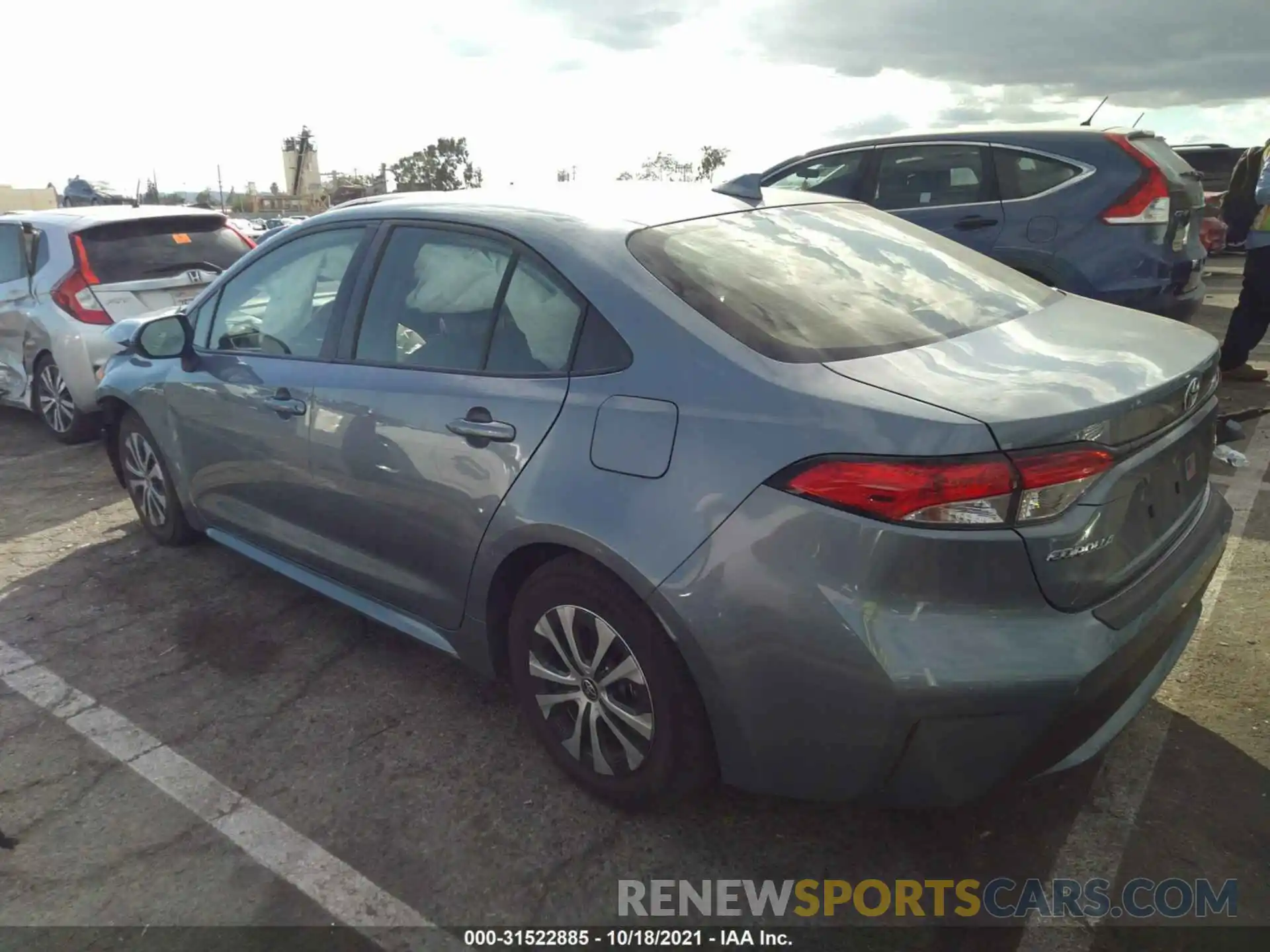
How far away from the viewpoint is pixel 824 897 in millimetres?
2230

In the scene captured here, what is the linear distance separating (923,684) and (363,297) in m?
2.18

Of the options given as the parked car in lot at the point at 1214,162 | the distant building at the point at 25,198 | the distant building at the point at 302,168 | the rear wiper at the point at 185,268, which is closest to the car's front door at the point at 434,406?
the rear wiper at the point at 185,268

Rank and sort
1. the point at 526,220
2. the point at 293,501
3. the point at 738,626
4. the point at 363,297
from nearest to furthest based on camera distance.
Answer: the point at 738,626 < the point at 526,220 < the point at 363,297 < the point at 293,501

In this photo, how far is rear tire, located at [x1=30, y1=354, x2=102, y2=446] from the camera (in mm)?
6234

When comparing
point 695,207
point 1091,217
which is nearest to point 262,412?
point 695,207

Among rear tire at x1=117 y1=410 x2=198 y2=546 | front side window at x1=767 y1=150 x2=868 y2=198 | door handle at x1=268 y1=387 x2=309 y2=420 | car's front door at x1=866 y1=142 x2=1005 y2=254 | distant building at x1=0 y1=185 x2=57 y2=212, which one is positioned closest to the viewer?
door handle at x1=268 y1=387 x2=309 y2=420

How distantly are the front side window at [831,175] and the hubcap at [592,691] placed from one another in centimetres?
554

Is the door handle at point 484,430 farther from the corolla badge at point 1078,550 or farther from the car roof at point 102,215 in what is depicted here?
the car roof at point 102,215

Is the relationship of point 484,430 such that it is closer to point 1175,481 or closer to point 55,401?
point 1175,481

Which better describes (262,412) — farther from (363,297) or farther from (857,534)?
(857,534)

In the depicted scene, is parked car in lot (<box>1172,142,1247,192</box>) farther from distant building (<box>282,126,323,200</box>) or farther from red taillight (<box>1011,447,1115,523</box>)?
distant building (<box>282,126,323,200</box>)

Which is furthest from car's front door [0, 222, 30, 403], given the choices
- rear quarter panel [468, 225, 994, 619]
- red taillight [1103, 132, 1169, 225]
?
red taillight [1103, 132, 1169, 225]

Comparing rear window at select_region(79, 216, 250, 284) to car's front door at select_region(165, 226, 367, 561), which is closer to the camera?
car's front door at select_region(165, 226, 367, 561)

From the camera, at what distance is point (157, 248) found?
6.35 m
